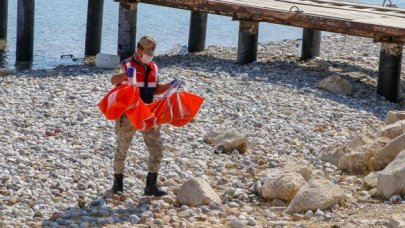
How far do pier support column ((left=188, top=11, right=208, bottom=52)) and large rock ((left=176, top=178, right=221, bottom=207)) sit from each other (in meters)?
11.7

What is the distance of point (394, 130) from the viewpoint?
10219 mm

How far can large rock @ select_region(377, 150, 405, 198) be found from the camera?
8.52m

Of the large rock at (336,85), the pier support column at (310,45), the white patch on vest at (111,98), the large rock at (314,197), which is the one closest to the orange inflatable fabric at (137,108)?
the white patch on vest at (111,98)

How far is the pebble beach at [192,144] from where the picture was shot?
8305 millimetres

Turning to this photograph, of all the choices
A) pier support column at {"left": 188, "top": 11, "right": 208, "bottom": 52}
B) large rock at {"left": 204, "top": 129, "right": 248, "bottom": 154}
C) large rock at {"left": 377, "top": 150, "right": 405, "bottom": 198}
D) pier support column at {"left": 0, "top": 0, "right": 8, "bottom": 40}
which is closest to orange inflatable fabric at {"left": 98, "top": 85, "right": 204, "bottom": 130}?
large rock at {"left": 377, "top": 150, "right": 405, "bottom": 198}

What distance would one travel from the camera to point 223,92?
46.1ft

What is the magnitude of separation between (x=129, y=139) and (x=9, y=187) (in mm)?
1206

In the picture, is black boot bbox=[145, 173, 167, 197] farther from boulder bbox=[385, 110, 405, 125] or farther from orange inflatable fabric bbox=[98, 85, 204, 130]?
boulder bbox=[385, 110, 405, 125]

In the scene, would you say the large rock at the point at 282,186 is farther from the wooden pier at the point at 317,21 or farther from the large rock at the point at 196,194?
the wooden pier at the point at 317,21

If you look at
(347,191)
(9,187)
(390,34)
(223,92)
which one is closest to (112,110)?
(9,187)

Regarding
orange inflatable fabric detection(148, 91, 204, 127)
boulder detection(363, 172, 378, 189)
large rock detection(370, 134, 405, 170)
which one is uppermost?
orange inflatable fabric detection(148, 91, 204, 127)

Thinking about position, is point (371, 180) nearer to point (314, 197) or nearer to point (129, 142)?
point (314, 197)

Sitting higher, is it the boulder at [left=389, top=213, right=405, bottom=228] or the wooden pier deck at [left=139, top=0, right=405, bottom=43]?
the wooden pier deck at [left=139, top=0, right=405, bottom=43]

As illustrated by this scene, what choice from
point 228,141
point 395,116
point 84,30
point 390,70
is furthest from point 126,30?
point 84,30
